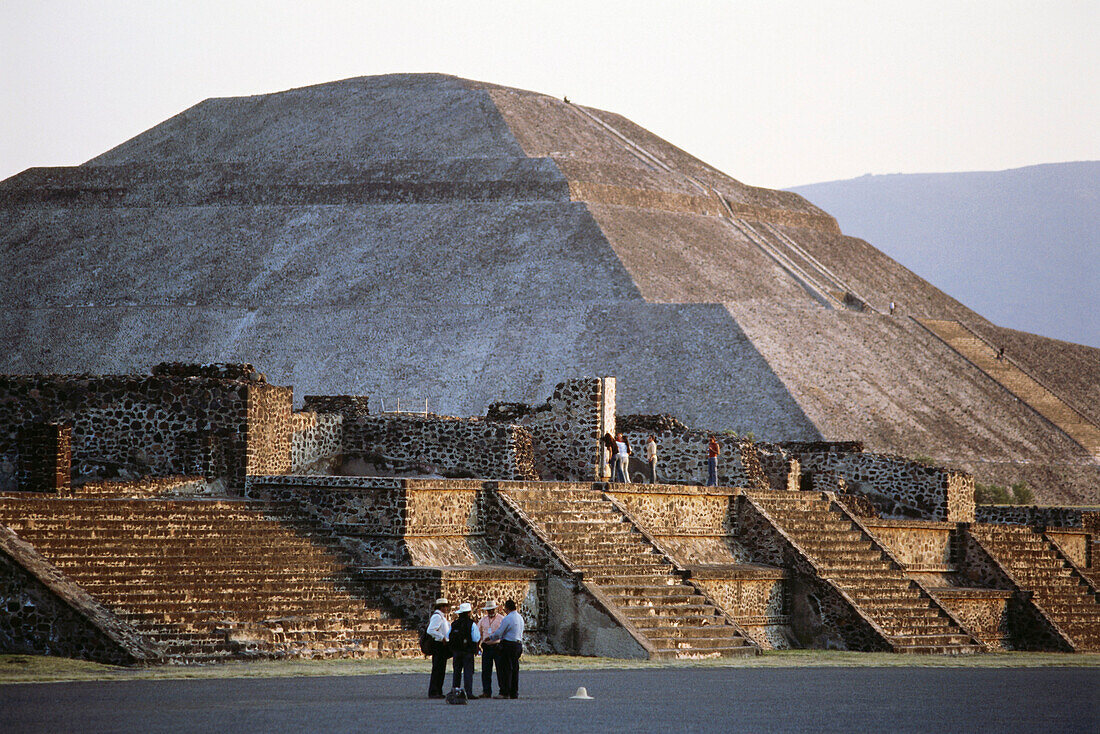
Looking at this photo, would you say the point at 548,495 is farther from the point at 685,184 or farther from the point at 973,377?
the point at 685,184

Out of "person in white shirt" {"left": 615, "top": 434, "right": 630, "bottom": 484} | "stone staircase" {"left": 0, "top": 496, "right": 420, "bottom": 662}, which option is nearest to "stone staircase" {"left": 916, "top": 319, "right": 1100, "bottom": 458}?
"person in white shirt" {"left": 615, "top": 434, "right": 630, "bottom": 484}

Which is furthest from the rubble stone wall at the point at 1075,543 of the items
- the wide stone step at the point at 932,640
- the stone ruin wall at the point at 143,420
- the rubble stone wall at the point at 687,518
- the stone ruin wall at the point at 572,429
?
the stone ruin wall at the point at 143,420

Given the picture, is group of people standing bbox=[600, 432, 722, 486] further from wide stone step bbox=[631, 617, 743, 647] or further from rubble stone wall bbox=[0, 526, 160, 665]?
rubble stone wall bbox=[0, 526, 160, 665]

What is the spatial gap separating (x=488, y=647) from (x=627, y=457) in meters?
12.3

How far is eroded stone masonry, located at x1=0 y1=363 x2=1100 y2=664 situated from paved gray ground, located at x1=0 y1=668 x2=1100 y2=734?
2.60 m

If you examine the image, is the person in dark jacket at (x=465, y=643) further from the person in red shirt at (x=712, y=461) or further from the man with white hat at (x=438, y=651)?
the person in red shirt at (x=712, y=461)

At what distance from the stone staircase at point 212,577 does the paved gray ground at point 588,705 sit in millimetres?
2196

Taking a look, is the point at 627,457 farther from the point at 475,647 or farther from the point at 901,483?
the point at 475,647

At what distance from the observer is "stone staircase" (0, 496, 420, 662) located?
20.3 m

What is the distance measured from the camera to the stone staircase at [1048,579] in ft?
99.5

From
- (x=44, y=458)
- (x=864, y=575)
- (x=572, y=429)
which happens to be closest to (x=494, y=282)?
(x=572, y=429)

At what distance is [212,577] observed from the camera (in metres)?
21.3

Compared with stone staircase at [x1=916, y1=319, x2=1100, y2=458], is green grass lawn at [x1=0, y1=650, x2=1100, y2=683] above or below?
below

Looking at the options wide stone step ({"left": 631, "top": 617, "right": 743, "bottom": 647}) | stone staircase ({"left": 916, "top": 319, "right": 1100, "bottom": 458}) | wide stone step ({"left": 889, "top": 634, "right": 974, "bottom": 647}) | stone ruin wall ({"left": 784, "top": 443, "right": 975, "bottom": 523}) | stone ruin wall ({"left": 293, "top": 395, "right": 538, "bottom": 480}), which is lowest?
wide stone step ({"left": 889, "top": 634, "right": 974, "bottom": 647})
